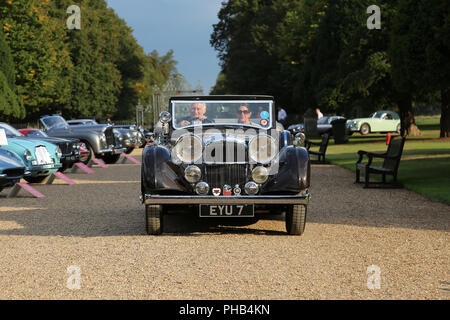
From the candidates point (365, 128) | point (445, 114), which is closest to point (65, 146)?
point (445, 114)

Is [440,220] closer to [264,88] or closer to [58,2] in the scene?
[264,88]

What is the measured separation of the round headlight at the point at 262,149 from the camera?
27.9 ft

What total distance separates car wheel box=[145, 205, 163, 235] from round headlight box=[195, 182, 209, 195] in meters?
0.55

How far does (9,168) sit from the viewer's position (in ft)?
43.9

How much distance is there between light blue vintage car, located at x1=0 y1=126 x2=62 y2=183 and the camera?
1528cm

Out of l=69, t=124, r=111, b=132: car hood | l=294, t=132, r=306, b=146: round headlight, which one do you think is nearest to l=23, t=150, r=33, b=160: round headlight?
l=69, t=124, r=111, b=132: car hood

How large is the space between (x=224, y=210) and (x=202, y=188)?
1.32ft

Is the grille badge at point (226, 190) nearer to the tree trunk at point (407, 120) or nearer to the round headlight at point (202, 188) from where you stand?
the round headlight at point (202, 188)

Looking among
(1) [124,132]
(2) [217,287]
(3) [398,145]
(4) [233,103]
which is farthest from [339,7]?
(2) [217,287]

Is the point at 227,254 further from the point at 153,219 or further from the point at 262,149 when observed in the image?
the point at 262,149

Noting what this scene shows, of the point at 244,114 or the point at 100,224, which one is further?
the point at 244,114

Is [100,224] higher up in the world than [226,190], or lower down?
lower down

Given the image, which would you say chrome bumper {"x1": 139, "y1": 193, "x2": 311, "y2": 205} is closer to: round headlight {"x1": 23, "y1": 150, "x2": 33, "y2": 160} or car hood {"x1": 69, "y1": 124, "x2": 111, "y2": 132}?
round headlight {"x1": 23, "y1": 150, "x2": 33, "y2": 160}
